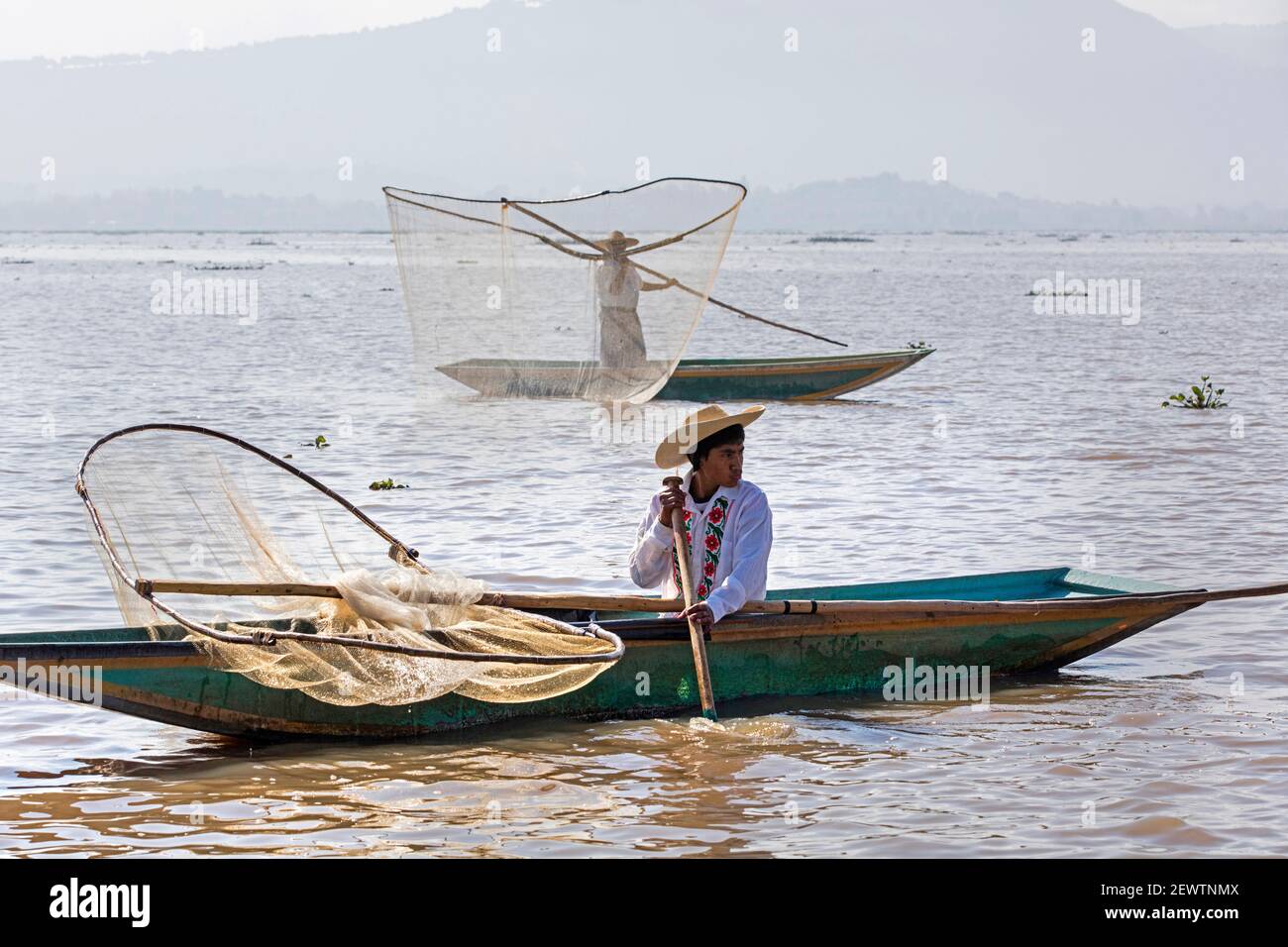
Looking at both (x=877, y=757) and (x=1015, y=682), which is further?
(x=1015, y=682)

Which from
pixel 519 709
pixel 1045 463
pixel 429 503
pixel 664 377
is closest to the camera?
pixel 519 709

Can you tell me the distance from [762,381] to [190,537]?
10602 millimetres

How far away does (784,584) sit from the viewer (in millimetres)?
8172

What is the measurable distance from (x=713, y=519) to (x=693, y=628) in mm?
427

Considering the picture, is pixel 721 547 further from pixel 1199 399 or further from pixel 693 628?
pixel 1199 399

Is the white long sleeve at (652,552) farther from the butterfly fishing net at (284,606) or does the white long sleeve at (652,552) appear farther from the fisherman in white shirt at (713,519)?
the butterfly fishing net at (284,606)

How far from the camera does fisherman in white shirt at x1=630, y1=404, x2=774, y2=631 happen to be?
574 centimetres

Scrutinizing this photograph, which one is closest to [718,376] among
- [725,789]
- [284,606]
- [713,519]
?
[713,519]

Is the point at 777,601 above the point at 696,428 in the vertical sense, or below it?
below

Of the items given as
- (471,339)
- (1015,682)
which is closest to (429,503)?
(471,339)

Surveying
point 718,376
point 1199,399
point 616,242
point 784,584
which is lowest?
point 784,584

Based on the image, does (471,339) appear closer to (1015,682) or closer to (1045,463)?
(1045,463)
